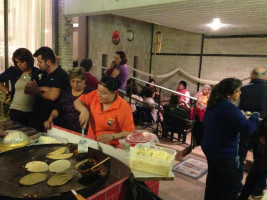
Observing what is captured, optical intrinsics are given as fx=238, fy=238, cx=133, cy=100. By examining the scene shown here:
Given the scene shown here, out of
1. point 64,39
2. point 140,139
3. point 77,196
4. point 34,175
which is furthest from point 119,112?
point 64,39

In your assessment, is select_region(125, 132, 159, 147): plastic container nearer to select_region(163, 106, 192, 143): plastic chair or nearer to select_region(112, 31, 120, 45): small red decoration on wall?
select_region(163, 106, 192, 143): plastic chair

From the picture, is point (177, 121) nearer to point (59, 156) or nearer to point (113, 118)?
point (113, 118)

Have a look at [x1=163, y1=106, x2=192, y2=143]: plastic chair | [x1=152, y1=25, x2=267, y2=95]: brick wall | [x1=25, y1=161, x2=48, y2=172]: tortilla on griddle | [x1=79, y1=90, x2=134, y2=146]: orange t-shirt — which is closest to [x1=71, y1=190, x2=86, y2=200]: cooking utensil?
[x1=25, y1=161, x2=48, y2=172]: tortilla on griddle

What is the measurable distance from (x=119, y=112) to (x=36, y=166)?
0.85 metres

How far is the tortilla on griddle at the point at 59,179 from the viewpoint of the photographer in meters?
1.47

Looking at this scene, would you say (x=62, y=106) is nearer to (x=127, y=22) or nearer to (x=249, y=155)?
(x=249, y=155)

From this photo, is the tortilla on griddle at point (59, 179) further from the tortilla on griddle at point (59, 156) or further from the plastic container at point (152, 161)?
the plastic container at point (152, 161)

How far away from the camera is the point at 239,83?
7.72 ft

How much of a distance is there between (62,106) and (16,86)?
82cm

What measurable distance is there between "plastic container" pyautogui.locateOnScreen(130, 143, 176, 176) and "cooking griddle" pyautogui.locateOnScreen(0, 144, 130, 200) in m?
0.24

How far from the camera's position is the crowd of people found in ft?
7.23

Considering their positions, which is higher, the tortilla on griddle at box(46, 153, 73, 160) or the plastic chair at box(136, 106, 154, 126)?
the tortilla on griddle at box(46, 153, 73, 160)

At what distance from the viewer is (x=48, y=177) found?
158 cm

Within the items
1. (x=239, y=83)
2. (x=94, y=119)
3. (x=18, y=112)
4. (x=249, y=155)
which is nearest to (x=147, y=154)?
(x=94, y=119)
